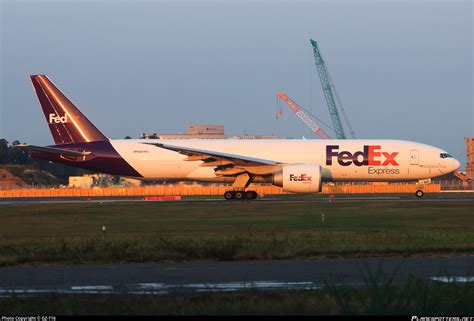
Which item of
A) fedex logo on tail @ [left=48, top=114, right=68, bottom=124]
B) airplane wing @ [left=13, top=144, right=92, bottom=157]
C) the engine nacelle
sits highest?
fedex logo on tail @ [left=48, top=114, right=68, bottom=124]

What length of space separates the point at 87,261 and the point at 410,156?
3367 centimetres

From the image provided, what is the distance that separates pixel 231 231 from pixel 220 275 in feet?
35.1

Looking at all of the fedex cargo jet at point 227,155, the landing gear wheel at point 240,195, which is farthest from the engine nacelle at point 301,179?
the landing gear wheel at point 240,195

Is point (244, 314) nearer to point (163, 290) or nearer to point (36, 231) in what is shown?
point (163, 290)

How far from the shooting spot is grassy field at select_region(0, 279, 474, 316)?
1085 cm

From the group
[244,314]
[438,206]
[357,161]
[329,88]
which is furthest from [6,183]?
[244,314]

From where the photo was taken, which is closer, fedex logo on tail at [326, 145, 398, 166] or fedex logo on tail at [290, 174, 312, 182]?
fedex logo on tail at [290, 174, 312, 182]

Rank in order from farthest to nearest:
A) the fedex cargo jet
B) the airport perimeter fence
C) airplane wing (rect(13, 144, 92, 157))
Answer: the airport perimeter fence < airplane wing (rect(13, 144, 92, 157)) < the fedex cargo jet

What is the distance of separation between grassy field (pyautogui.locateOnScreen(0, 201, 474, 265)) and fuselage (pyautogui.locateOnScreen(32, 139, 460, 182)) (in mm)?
5760

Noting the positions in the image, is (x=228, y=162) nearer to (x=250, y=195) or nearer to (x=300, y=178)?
(x=250, y=195)

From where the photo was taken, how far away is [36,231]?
89.3 ft

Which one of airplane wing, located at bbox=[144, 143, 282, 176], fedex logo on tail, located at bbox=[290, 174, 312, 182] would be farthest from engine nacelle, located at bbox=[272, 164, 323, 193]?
airplane wing, located at bbox=[144, 143, 282, 176]

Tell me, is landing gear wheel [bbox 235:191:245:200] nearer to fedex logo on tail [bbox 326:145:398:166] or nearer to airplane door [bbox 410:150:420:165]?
fedex logo on tail [bbox 326:145:398:166]

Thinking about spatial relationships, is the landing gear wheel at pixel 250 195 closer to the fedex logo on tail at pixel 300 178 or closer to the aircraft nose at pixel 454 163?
the fedex logo on tail at pixel 300 178
